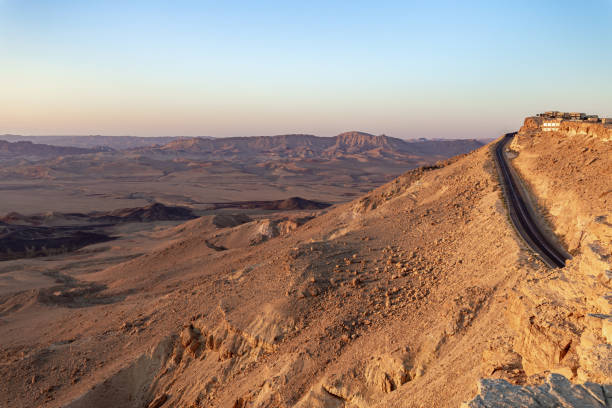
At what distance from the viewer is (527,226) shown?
1762 centimetres

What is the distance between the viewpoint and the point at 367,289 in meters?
14.9

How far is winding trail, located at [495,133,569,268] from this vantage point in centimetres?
1446

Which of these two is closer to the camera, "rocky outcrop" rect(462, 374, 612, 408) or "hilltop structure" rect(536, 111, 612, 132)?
"rocky outcrop" rect(462, 374, 612, 408)

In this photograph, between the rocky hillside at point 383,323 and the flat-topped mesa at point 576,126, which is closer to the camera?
the rocky hillside at point 383,323

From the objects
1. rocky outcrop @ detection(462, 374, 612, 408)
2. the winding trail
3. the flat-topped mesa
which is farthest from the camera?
the flat-topped mesa

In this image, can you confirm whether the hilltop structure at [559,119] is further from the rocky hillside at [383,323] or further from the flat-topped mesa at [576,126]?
the rocky hillside at [383,323]

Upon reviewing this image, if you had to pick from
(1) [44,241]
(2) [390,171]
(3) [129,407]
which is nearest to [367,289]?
(3) [129,407]

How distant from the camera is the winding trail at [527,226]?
47.4 feet

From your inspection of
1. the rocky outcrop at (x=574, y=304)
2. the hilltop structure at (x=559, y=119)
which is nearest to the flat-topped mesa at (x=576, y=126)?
the hilltop structure at (x=559, y=119)

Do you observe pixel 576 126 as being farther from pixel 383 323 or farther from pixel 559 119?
pixel 383 323

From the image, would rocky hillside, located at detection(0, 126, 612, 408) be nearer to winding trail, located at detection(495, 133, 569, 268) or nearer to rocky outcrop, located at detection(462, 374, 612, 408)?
rocky outcrop, located at detection(462, 374, 612, 408)

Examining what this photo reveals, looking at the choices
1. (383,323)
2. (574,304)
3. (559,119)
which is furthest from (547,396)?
(559,119)

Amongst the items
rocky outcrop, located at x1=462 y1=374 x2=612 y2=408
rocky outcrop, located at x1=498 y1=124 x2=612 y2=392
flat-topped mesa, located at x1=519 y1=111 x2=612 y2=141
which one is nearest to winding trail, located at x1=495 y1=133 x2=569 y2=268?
rocky outcrop, located at x1=498 y1=124 x2=612 y2=392

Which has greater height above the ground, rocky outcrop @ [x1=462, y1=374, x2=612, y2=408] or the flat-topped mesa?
the flat-topped mesa
